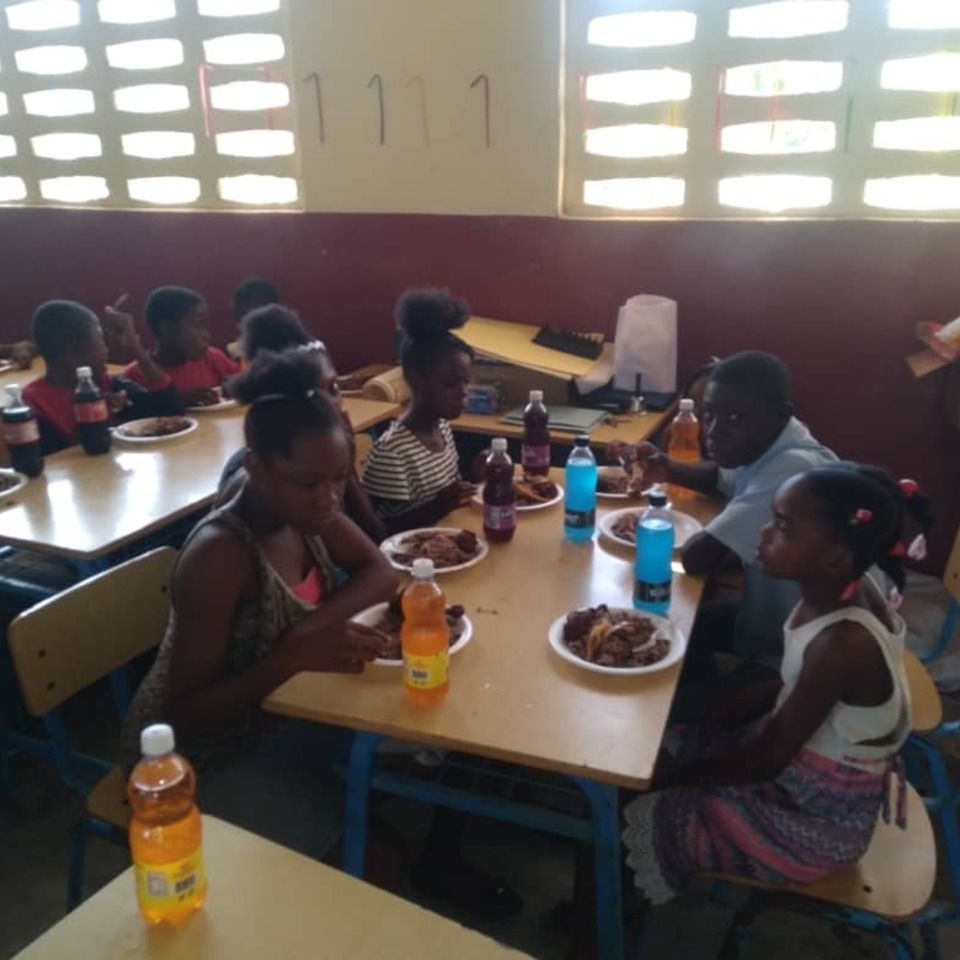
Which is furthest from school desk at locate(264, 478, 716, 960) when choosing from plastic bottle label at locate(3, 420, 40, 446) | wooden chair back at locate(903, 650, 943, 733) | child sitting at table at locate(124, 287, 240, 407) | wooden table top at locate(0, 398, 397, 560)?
child sitting at table at locate(124, 287, 240, 407)

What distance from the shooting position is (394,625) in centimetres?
185

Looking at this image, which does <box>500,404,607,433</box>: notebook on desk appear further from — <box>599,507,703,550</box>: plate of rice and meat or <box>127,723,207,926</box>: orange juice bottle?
<box>127,723,207,926</box>: orange juice bottle

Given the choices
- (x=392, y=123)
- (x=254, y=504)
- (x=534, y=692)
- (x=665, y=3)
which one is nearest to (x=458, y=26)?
(x=392, y=123)

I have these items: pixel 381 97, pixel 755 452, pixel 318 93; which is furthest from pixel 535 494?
pixel 318 93

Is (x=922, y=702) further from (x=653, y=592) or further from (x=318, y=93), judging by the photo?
(x=318, y=93)

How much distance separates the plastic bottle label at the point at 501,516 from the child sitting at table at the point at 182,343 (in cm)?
180

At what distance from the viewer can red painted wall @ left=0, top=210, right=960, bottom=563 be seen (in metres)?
3.52

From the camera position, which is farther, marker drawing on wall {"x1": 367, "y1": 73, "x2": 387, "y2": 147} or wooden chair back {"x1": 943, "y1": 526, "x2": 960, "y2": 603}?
marker drawing on wall {"x1": 367, "y1": 73, "x2": 387, "y2": 147}

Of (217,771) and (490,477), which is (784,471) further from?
(217,771)

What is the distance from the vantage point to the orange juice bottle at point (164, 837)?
1038mm

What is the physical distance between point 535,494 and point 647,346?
54.3 inches

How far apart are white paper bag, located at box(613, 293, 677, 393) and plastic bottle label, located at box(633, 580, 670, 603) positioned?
1912 mm

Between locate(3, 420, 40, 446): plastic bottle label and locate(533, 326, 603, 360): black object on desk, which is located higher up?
locate(533, 326, 603, 360): black object on desk

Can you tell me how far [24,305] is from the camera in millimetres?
5242
